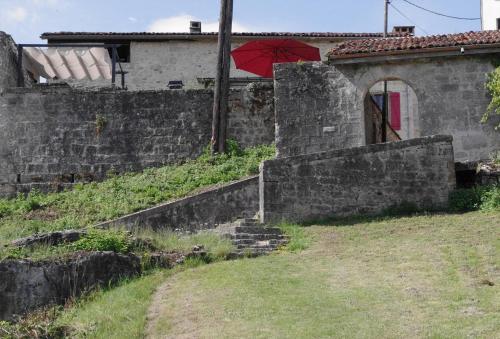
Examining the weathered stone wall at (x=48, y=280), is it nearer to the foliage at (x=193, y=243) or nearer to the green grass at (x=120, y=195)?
the foliage at (x=193, y=243)

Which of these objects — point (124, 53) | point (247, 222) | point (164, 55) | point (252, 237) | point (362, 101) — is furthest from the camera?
point (124, 53)

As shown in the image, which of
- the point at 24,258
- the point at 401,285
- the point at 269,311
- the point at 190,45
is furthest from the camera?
the point at 190,45

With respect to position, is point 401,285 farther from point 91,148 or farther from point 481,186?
point 91,148

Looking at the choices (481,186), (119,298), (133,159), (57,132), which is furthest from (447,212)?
(57,132)

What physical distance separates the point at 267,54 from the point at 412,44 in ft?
29.8

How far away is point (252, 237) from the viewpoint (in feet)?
48.7

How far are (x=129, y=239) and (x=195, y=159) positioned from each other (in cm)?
893

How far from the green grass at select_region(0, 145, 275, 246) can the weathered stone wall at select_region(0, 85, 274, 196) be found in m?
0.62

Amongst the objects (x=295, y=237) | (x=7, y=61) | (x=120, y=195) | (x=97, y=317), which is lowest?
(x=97, y=317)

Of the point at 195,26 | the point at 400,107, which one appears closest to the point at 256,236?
the point at 400,107

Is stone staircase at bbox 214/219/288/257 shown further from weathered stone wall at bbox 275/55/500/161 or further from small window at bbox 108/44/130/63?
small window at bbox 108/44/130/63

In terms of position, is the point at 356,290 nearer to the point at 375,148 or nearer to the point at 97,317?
the point at 97,317

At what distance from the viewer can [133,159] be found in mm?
22219

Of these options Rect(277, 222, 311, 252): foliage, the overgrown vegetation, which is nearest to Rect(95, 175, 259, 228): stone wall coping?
Rect(277, 222, 311, 252): foliage
